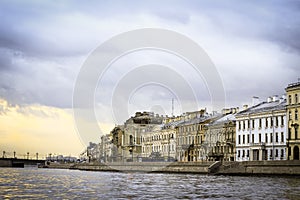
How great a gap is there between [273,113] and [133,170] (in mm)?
42740

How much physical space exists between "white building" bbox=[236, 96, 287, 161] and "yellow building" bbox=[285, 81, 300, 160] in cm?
175

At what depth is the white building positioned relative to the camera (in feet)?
300

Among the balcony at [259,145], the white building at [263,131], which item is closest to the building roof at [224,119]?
the white building at [263,131]

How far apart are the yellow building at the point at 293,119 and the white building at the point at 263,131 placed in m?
1.75

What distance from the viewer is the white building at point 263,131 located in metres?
91.3

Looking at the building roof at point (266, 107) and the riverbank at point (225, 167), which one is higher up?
the building roof at point (266, 107)

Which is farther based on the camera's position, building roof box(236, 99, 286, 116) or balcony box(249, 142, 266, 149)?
balcony box(249, 142, 266, 149)

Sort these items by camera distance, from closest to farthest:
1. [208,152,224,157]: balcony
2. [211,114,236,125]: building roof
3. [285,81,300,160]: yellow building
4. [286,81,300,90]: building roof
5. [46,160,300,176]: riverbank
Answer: [46,160,300,176]: riverbank, [285,81,300,160]: yellow building, [286,81,300,90]: building roof, [208,152,224,157]: balcony, [211,114,236,125]: building roof

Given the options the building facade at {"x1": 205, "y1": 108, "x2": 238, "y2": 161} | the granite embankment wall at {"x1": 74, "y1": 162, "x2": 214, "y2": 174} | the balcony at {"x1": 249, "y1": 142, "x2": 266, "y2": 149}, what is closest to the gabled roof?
the balcony at {"x1": 249, "y1": 142, "x2": 266, "y2": 149}

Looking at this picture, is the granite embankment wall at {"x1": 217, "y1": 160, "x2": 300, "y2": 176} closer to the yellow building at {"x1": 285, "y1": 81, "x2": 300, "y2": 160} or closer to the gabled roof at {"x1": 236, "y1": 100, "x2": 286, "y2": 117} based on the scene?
the yellow building at {"x1": 285, "y1": 81, "x2": 300, "y2": 160}

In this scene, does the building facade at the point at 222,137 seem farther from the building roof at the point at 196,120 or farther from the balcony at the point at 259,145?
the balcony at the point at 259,145

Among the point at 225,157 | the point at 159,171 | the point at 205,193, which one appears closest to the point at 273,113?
the point at 225,157

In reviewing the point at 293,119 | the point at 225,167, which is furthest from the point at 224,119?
the point at 293,119

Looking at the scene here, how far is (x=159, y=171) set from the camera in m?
111
